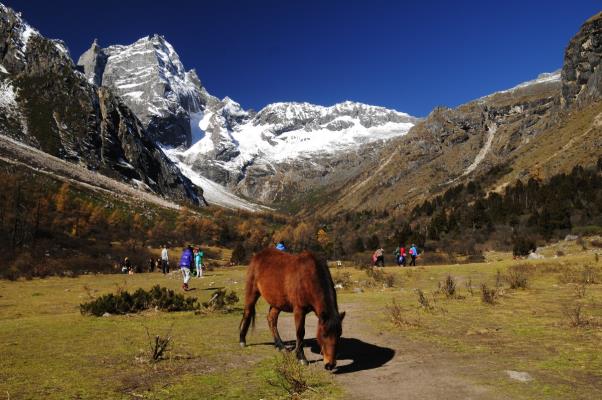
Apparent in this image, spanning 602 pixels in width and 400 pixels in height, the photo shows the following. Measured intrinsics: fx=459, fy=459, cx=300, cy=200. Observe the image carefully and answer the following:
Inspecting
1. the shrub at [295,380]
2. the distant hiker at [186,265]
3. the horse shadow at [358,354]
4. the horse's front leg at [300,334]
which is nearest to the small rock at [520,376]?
the horse shadow at [358,354]

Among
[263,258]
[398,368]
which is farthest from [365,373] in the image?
[263,258]

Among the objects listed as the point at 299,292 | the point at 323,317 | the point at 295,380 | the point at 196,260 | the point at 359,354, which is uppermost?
the point at 196,260

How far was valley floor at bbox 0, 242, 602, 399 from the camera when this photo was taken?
283 inches

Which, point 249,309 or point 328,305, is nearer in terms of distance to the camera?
point 328,305

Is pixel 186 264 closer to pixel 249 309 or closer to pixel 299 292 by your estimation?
pixel 249 309

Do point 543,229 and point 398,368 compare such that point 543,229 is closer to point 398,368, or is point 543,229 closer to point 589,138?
point 398,368

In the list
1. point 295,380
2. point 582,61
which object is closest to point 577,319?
point 295,380

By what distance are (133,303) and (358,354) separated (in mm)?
9250

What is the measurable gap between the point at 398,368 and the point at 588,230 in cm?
4037

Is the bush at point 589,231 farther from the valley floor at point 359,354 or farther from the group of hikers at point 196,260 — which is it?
the valley floor at point 359,354

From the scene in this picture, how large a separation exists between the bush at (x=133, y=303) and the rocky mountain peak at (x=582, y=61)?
14061 centimetres

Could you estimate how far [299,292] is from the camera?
9273mm

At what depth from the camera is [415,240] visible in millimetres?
61688

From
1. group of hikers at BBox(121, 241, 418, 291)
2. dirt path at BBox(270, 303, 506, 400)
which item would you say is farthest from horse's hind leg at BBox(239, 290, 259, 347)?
group of hikers at BBox(121, 241, 418, 291)
